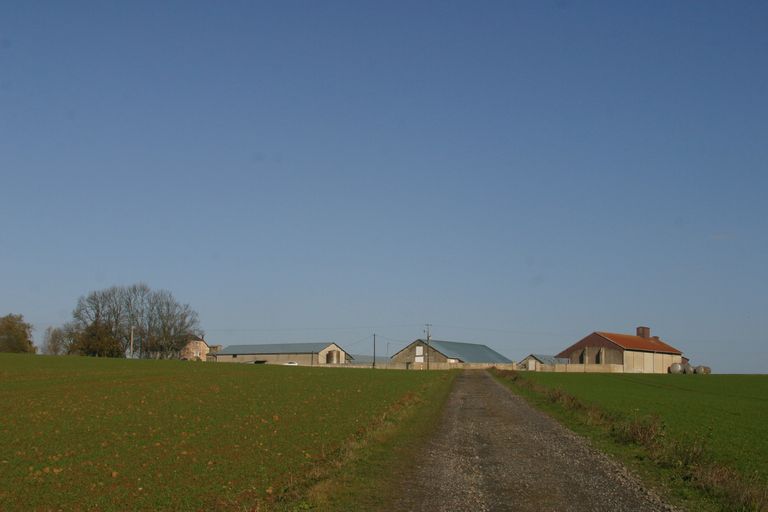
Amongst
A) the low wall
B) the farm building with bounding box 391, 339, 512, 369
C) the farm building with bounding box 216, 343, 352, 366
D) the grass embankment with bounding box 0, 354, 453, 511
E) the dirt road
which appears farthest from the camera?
the farm building with bounding box 216, 343, 352, 366

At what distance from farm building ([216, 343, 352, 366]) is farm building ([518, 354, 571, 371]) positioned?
43556mm

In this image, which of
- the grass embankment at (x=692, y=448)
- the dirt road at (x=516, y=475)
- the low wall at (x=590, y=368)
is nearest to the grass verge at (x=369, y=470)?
the dirt road at (x=516, y=475)

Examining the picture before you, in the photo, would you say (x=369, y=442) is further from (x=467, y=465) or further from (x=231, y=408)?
(x=231, y=408)

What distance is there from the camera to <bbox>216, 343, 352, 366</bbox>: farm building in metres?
167

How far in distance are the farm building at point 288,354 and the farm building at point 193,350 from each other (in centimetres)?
696

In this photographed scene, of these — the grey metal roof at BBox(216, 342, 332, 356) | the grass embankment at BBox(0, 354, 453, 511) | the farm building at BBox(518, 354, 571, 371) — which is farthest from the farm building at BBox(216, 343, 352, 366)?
the grass embankment at BBox(0, 354, 453, 511)

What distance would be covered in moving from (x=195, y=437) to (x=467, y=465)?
395 inches

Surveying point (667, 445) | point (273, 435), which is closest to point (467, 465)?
point (667, 445)

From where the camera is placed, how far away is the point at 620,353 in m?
139

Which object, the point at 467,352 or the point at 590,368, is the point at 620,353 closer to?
the point at 590,368

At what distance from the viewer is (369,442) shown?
23297 millimetres

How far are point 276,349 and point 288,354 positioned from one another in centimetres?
578

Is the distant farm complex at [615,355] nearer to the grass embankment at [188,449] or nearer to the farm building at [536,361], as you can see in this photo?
the farm building at [536,361]

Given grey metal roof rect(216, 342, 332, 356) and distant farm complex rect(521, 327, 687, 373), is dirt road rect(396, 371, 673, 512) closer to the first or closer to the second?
distant farm complex rect(521, 327, 687, 373)
